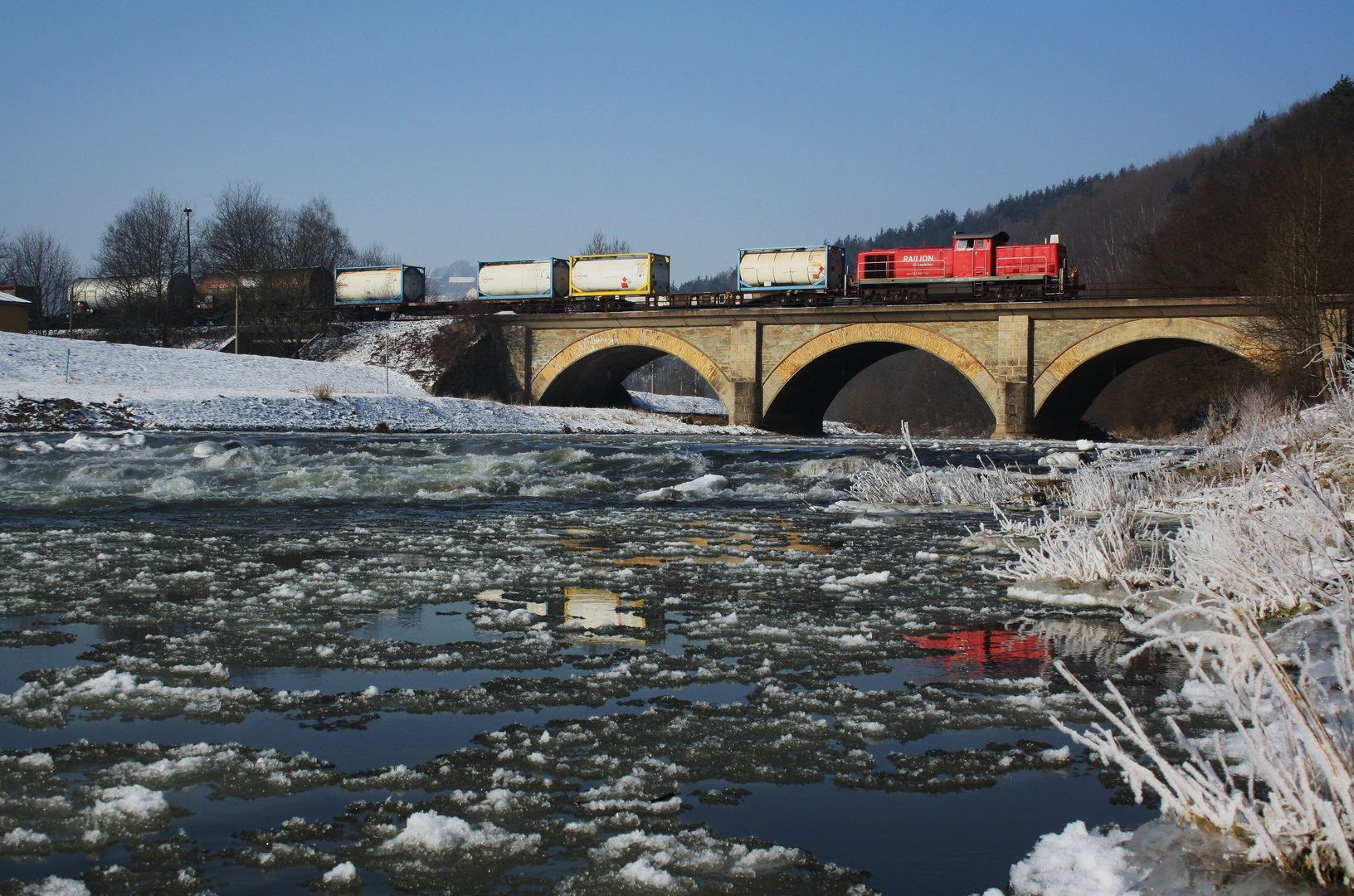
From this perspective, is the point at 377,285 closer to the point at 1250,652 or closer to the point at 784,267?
the point at 784,267

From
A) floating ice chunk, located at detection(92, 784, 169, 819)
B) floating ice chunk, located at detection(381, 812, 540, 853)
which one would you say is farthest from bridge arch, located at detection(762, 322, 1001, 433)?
floating ice chunk, located at detection(92, 784, 169, 819)

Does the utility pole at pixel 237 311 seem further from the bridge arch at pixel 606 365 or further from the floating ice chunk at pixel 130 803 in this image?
the floating ice chunk at pixel 130 803

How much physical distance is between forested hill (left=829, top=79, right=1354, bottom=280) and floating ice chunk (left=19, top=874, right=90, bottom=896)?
4522 cm

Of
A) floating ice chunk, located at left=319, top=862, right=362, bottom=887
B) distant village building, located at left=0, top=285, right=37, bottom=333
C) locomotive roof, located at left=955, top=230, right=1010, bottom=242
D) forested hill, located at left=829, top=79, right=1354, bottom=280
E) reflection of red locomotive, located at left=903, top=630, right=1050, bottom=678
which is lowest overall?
reflection of red locomotive, located at left=903, top=630, right=1050, bottom=678

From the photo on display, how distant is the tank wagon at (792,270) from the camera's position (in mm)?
39656

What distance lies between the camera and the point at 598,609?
20.9 feet

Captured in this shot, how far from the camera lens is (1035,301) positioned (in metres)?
32.8

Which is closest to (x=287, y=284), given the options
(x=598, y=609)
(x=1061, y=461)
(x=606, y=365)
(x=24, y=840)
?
(x=606, y=365)

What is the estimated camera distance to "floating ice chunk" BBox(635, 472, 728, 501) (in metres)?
13.8

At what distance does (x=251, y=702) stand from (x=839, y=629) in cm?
303

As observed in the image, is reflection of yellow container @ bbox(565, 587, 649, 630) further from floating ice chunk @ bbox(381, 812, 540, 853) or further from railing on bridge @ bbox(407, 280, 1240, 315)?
railing on bridge @ bbox(407, 280, 1240, 315)

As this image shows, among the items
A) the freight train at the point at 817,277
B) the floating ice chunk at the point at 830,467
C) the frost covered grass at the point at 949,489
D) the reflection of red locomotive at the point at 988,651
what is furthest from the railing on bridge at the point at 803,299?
the reflection of red locomotive at the point at 988,651

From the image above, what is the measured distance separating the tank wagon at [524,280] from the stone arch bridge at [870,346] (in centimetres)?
269

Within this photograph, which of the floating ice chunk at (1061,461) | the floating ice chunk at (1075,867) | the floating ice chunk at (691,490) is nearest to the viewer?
the floating ice chunk at (1075,867)
